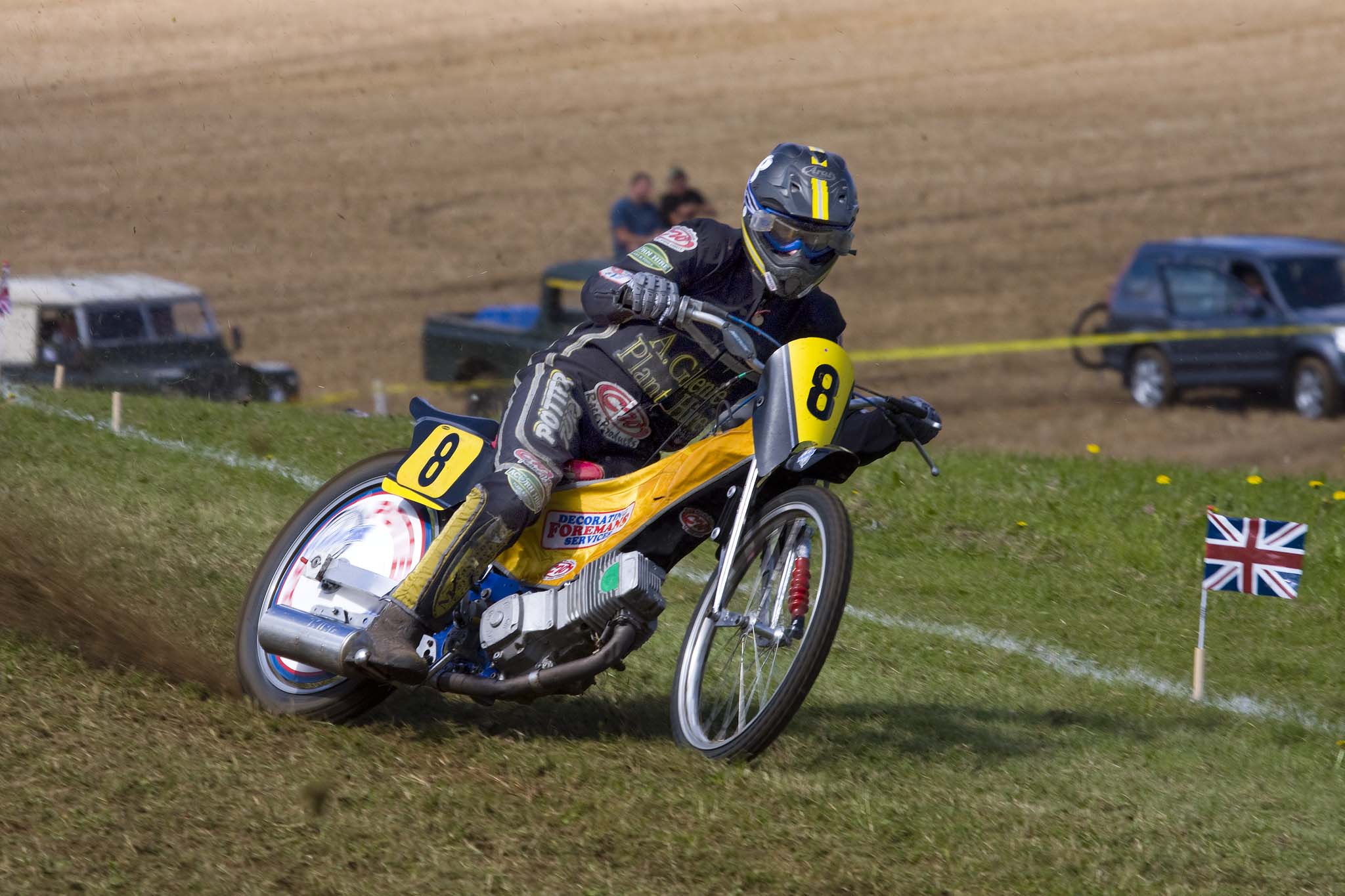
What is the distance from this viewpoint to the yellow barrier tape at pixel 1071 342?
17.4 metres

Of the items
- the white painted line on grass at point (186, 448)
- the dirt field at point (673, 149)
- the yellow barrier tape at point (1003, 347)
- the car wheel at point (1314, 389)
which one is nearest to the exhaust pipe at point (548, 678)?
the white painted line on grass at point (186, 448)

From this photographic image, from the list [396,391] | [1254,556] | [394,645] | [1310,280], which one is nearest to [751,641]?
[394,645]

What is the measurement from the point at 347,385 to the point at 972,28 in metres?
23.2

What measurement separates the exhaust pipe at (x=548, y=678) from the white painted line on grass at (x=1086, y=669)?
2.64 metres

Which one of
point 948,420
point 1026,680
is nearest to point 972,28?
point 948,420

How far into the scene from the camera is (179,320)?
1711 cm

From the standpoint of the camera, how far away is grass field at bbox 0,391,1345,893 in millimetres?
3986

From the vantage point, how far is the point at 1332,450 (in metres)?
16.5

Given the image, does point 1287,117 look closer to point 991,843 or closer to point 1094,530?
point 1094,530

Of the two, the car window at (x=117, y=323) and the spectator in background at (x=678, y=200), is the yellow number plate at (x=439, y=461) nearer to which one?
the spectator in background at (x=678, y=200)

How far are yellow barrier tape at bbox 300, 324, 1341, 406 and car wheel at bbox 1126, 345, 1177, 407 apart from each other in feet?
0.55

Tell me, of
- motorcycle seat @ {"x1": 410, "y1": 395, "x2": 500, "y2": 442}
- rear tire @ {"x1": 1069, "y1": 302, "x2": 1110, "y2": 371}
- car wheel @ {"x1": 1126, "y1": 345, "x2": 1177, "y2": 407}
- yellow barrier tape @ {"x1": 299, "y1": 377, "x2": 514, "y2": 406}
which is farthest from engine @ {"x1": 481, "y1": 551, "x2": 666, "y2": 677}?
rear tire @ {"x1": 1069, "y1": 302, "x2": 1110, "y2": 371}

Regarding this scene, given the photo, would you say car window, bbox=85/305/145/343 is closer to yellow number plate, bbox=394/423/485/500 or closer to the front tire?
the front tire

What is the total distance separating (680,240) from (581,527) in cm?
92
